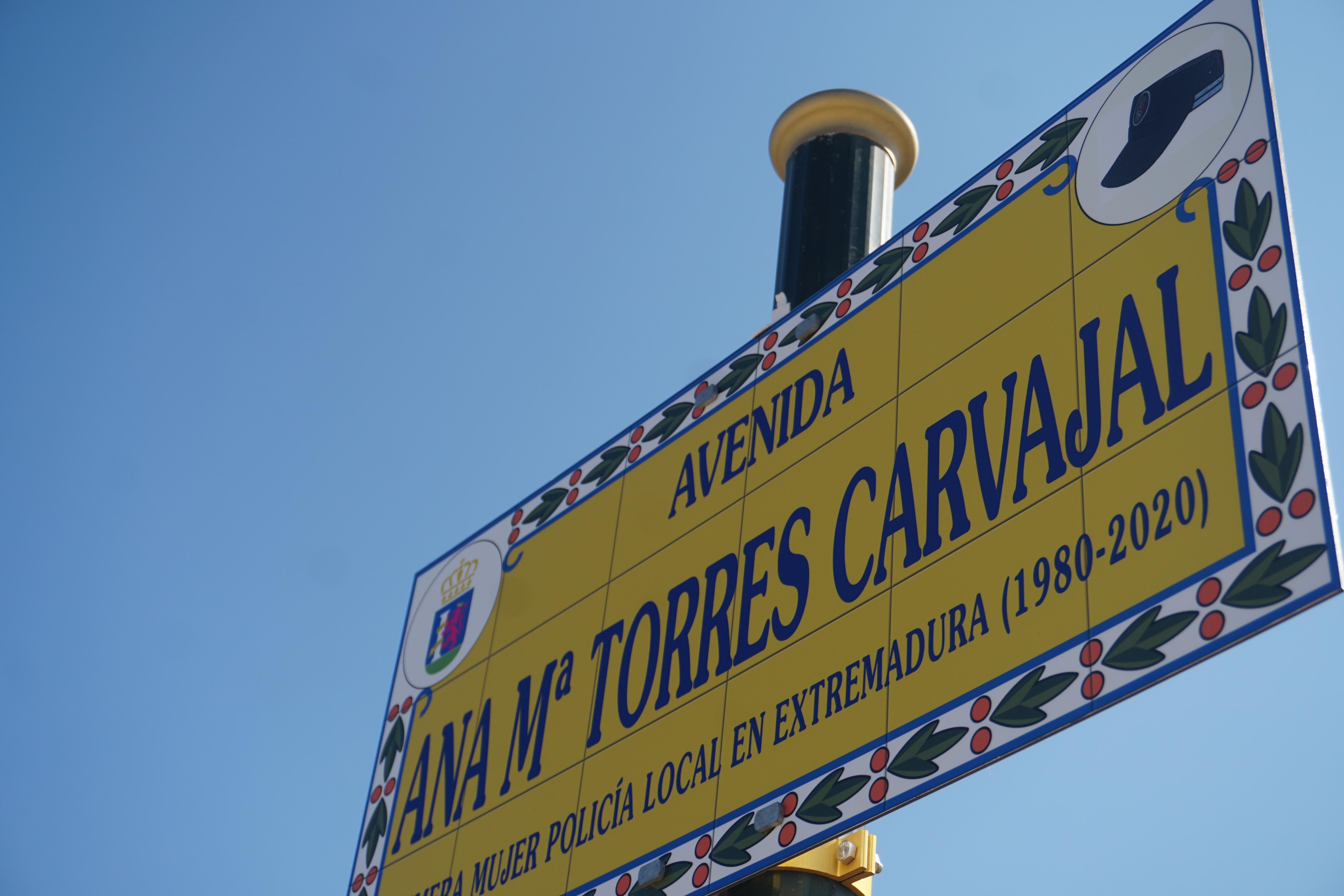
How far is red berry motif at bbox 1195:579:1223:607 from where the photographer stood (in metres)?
3.22

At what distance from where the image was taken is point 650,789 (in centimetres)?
440

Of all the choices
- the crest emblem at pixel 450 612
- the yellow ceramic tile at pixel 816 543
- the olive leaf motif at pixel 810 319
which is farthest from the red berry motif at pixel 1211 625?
the crest emblem at pixel 450 612

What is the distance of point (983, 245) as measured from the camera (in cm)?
448

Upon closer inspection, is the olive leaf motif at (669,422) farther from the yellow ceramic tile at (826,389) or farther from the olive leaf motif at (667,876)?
the olive leaf motif at (667,876)

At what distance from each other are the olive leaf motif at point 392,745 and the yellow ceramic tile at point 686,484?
1172mm

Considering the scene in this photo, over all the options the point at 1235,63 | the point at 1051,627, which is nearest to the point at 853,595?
the point at 1051,627

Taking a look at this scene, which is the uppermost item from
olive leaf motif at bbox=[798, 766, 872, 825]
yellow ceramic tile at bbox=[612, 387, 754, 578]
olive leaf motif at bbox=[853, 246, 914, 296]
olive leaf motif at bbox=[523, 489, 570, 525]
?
olive leaf motif at bbox=[853, 246, 914, 296]

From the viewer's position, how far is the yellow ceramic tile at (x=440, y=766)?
5277mm

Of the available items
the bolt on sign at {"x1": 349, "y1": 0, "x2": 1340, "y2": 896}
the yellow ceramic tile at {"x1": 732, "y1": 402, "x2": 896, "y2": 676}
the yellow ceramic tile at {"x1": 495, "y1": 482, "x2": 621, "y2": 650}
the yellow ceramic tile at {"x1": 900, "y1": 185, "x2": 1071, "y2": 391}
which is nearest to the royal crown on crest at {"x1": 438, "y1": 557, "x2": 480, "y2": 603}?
the yellow ceramic tile at {"x1": 495, "y1": 482, "x2": 621, "y2": 650}

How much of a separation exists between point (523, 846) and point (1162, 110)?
2683mm

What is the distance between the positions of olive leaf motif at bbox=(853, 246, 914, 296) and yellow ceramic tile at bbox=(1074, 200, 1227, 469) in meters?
0.83

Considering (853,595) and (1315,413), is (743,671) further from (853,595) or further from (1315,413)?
(1315,413)

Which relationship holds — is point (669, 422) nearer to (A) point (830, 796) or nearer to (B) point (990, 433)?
(B) point (990, 433)

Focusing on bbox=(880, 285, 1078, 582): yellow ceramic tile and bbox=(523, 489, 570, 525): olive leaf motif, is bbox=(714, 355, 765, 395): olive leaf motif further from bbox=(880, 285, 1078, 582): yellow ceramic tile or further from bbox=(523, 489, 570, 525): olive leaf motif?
bbox=(880, 285, 1078, 582): yellow ceramic tile
